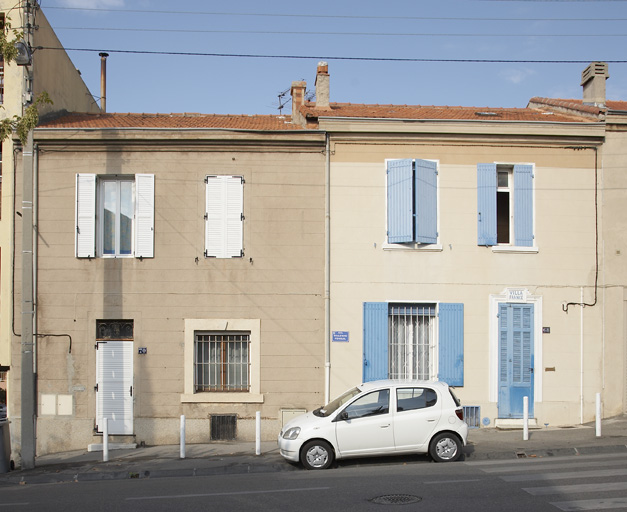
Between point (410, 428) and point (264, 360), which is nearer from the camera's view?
point (410, 428)

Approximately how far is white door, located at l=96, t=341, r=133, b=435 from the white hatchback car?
16.5 feet

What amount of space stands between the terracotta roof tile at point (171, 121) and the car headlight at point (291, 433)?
729 centimetres

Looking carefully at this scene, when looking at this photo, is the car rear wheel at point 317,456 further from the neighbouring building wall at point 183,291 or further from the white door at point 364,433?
the neighbouring building wall at point 183,291

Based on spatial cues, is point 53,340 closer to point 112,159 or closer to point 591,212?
point 112,159

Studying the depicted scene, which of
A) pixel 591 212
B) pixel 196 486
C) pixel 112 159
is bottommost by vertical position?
pixel 196 486

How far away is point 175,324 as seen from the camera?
15727mm

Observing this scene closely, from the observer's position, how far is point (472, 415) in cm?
1575

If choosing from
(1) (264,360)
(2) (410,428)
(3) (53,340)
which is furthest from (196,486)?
(3) (53,340)

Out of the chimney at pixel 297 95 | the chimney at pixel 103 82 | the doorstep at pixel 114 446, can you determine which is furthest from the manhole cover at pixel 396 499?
the chimney at pixel 103 82

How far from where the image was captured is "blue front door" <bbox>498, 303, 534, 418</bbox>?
15.8m

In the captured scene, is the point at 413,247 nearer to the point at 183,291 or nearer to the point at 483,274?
the point at 483,274

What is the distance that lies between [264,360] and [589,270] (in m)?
8.01

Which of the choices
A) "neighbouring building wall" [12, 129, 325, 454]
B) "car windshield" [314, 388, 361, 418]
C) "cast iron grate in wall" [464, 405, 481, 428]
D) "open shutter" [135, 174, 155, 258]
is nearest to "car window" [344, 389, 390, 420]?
"car windshield" [314, 388, 361, 418]

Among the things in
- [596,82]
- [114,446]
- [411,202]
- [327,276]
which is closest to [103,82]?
[327,276]
